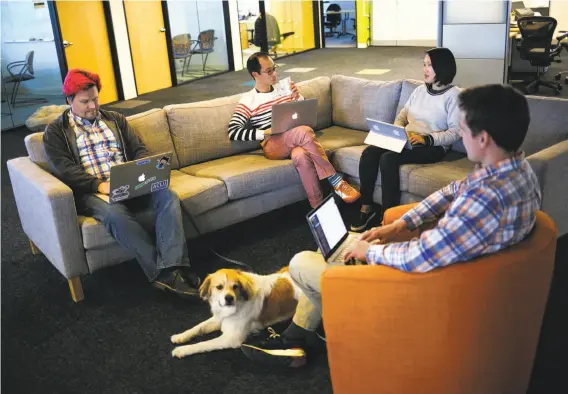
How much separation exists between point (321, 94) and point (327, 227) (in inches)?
92.6

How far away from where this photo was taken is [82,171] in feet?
10.3

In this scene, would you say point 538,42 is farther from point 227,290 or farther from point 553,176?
point 227,290

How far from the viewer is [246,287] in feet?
8.22

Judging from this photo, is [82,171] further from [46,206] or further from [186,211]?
[186,211]

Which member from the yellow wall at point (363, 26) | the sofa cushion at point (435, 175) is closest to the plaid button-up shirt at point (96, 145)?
the sofa cushion at point (435, 175)

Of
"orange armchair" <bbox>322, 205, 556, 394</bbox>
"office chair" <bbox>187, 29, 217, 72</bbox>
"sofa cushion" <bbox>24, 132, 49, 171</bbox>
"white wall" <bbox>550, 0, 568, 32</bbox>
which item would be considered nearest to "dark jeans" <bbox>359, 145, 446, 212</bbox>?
"orange armchair" <bbox>322, 205, 556, 394</bbox>

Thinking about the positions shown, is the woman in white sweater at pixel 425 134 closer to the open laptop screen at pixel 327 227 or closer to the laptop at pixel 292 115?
the laptop at pixel 292 115

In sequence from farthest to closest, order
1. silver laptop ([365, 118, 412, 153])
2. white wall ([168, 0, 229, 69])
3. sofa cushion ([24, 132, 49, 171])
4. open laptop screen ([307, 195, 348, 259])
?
1. white wall ([168, 0, 229, 69])
2. silver laptop ([365, 118, 412, 153])
3. sofa cushion ([24, 132, 49, 171])
4. open laptop screen ([307, 195, 348, 259])

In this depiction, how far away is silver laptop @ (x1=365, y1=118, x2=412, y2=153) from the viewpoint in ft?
11.3

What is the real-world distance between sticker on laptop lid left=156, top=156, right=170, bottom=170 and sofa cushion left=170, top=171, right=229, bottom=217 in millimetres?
229

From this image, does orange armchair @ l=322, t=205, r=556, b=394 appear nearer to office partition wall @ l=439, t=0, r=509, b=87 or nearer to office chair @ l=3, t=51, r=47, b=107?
office partition wall @ l=439, t=0, r=509, b=87

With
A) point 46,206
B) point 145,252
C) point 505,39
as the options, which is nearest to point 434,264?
point 145,252

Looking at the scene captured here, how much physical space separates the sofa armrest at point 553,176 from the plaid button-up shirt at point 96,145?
219 centimetres

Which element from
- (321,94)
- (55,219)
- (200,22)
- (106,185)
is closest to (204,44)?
(200,22)
